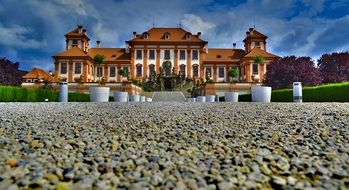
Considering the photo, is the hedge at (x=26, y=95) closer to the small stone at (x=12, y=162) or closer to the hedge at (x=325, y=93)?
the hedge at (x=325, y=93)

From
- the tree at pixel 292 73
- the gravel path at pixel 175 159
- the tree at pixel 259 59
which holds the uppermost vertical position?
the tree at pixel 259 59

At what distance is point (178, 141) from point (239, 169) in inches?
44.2

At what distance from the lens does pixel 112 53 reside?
47656mm

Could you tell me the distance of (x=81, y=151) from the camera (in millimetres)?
2814

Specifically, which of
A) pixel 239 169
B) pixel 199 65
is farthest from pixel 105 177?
pixel 199 65

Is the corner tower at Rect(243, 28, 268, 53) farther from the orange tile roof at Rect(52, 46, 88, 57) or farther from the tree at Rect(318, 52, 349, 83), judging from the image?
the orange tile roof at Rect(52, 46, 88, 57)

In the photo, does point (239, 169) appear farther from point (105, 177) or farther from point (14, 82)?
point (14, 82)

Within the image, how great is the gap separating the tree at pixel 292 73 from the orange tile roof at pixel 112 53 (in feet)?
74.3

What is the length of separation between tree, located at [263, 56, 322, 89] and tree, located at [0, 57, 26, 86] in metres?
27.1

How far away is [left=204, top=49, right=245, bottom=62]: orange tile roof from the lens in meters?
46.0

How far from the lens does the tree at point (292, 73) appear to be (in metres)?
29.9

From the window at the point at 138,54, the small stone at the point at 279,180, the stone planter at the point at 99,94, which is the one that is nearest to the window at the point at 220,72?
the window at the point at 138,54

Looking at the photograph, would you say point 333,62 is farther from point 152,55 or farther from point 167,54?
point 152,55

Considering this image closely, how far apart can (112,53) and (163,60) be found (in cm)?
893
